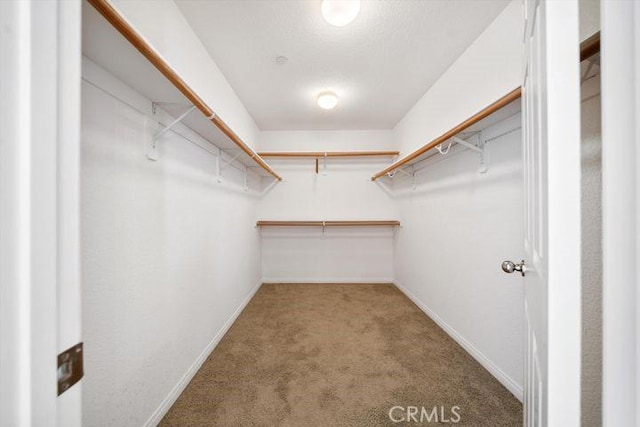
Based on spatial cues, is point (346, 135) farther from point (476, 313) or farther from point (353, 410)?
point (353, 410)

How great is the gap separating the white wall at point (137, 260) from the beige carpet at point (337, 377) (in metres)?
0.24

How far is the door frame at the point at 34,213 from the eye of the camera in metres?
0.30

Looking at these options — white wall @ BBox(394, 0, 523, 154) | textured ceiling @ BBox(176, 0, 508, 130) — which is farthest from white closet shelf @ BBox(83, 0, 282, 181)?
white wall @ BBox(394, 0, 523, 154)

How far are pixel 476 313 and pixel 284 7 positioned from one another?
2.31 m

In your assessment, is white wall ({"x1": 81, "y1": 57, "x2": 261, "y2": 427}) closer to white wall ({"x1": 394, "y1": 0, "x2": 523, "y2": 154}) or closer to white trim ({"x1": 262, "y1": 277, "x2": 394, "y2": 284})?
white trim ({"x1": 262, "y1": 277, "x2": 394, "y2": 284})

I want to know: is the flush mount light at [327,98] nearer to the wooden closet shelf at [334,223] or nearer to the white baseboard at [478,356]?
the wooden closet shelf at [334,223]

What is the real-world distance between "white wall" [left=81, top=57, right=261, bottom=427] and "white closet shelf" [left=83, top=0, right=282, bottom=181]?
7 centimetres

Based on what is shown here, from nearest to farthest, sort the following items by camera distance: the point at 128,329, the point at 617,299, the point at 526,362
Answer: the point at 617,299
the point at 526,362
the point at 128,329

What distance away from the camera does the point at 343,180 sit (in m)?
3.35

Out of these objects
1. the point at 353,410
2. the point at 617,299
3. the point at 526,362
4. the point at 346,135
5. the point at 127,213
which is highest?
the point at 346,135

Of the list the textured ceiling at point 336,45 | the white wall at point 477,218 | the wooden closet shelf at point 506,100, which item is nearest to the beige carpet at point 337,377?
the white wall at point 477,218

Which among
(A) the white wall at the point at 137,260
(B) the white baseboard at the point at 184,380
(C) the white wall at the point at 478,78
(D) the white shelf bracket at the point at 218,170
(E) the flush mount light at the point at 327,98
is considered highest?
(E) the flush mount light at the point at 327,98

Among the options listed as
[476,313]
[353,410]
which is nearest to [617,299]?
[353,410]

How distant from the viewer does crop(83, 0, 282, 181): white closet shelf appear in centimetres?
66
